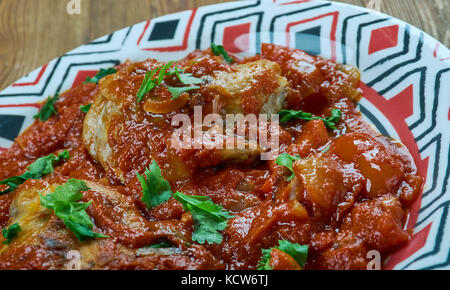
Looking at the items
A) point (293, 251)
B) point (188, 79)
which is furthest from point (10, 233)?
point (293, 251)

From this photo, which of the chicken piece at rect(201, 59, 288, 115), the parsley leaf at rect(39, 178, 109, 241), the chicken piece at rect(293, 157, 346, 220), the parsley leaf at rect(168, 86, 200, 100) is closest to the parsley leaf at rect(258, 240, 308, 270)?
the chicken piece at rect(293, 157, 346, 220)

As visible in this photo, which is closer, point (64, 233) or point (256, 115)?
point (64, 233)

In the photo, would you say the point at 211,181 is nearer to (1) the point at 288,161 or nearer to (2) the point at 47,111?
(1) the point at 288,161

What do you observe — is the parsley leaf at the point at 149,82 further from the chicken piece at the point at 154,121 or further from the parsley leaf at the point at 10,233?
the parsley leaf at the point at 10,233
